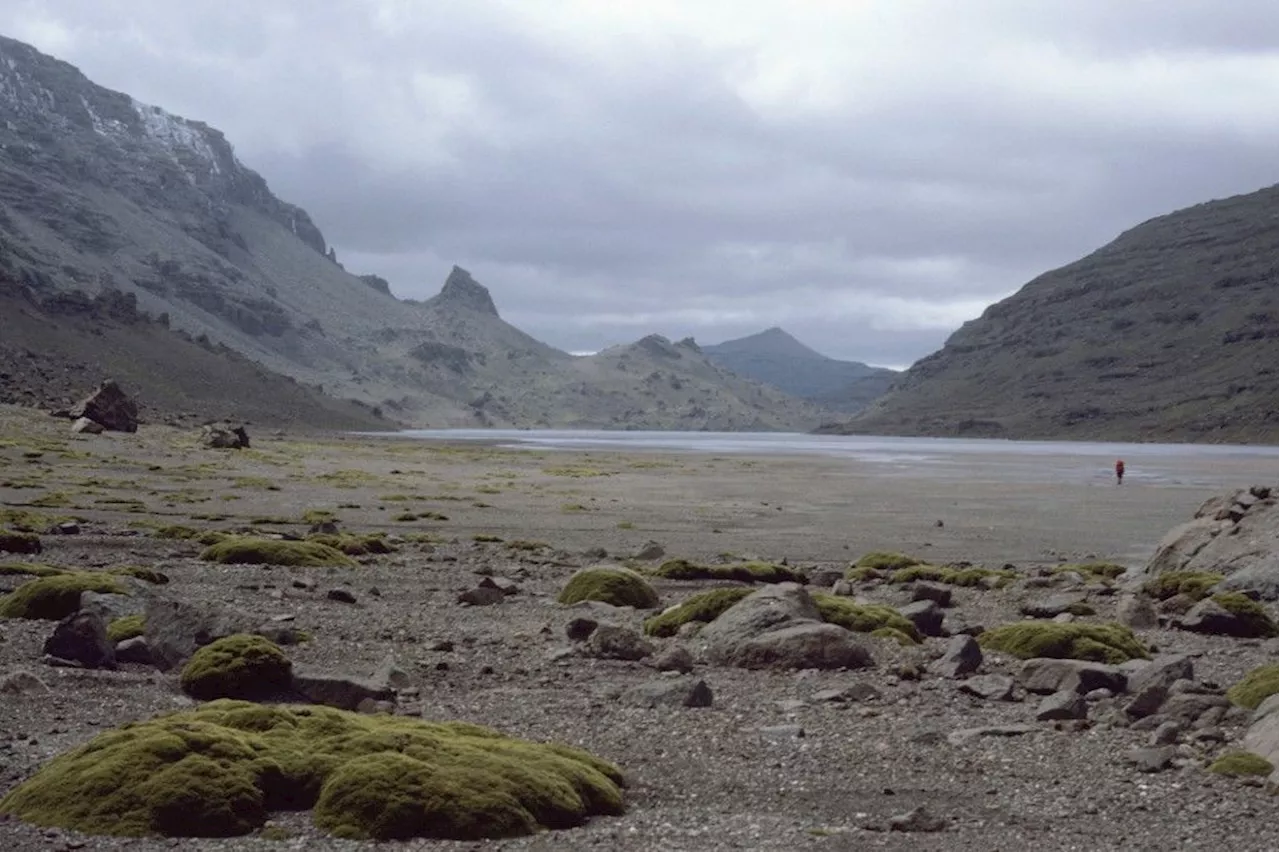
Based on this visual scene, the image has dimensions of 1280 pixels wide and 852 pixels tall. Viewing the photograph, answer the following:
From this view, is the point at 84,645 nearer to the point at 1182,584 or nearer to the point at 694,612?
the point at 694,612

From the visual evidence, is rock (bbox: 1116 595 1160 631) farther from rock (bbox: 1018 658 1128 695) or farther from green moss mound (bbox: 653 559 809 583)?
green moss mound (bbox: 653 559 809 583)

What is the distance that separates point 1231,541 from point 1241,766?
2067cm

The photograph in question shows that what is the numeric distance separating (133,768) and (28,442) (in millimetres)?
87247

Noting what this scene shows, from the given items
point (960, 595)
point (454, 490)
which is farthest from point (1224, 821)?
point (454, 490)

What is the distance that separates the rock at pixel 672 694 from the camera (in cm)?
1692

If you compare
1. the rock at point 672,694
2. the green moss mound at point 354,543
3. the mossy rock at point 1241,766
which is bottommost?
the green moss mound at point 354,543

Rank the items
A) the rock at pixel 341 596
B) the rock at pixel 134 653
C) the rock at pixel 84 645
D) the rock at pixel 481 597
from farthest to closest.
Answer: the rock at pixel 481 597 < the rock at pixel 341 596 < the rock at pixel 134 653 < the rock at pixel 84 645

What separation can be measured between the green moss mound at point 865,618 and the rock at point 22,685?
42.1 feet

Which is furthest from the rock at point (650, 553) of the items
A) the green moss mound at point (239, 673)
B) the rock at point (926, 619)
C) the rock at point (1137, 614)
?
the green moss mound at point (239, 673)

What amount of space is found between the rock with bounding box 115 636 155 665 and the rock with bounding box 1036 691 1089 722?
40.5ft

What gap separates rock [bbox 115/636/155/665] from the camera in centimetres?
1822

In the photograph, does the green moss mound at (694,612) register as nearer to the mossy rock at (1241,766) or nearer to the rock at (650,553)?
the mossy rock at (1241,766)

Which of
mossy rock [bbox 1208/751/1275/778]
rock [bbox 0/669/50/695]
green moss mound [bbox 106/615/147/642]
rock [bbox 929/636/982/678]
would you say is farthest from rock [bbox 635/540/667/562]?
mossy rock [bbox 1208/751/1275/778]

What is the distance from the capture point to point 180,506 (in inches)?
2048
